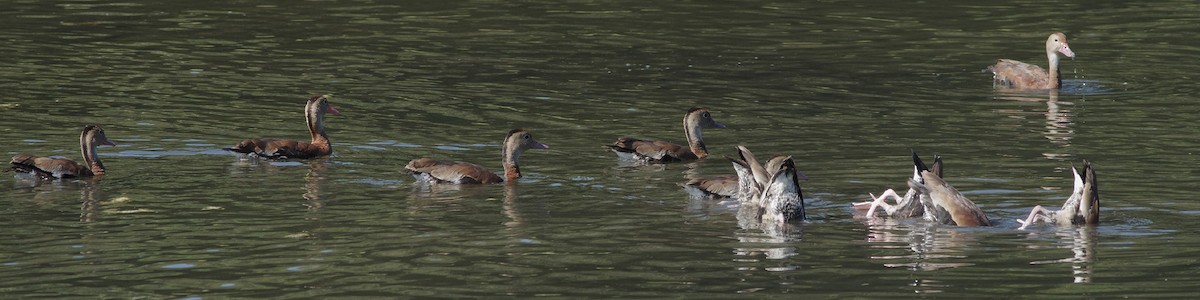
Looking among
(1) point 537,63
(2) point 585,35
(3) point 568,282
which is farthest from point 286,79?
(3) point 568,282

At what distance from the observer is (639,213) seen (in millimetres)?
16328

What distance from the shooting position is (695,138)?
21750 mm

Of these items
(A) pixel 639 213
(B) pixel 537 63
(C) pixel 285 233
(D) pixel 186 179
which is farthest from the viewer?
(B) pixel 537 63

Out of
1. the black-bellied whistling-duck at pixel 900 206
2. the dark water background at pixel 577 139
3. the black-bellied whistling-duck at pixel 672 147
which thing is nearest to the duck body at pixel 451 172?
the dark water background at pixel 577 139

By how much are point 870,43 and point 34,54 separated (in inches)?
555

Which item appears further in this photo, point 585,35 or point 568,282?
point 585,35

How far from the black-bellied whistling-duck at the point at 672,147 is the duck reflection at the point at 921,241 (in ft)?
15.9

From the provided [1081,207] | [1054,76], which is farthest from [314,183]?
[1054,76]

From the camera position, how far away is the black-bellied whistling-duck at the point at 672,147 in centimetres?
2033

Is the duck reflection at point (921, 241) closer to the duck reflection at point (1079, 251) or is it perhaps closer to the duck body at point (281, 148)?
the duck reflection at point (1079, 251)

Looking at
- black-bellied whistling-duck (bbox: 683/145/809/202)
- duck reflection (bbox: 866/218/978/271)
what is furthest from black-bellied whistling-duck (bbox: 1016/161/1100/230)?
black-bellied whistling-duck (bbox: 683/145/809/202)

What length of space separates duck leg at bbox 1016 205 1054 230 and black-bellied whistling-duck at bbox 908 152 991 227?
31cm

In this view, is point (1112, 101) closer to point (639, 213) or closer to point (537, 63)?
point (537, 63)

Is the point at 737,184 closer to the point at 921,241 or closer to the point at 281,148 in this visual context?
the point at 921,241
